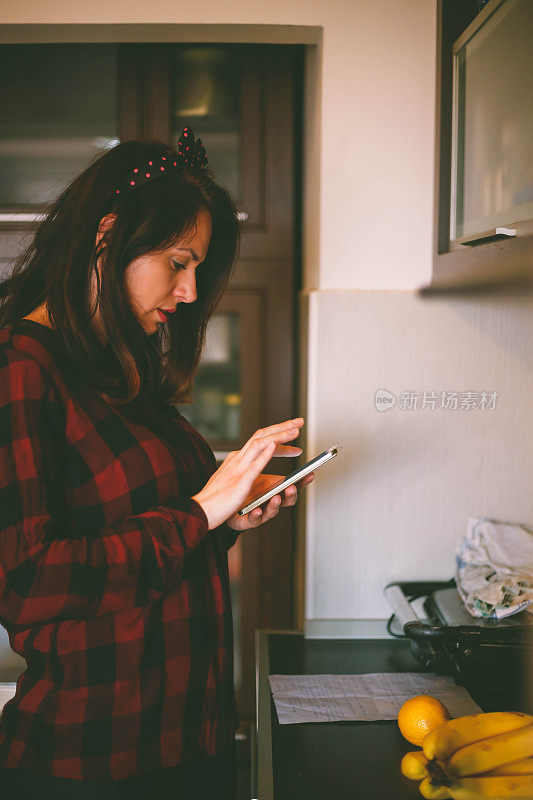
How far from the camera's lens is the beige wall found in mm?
1390

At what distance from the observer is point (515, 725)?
0.94 m

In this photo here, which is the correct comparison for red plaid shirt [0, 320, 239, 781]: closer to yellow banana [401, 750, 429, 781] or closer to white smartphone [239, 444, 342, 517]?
white smartphone [239, 444, 342, 517]

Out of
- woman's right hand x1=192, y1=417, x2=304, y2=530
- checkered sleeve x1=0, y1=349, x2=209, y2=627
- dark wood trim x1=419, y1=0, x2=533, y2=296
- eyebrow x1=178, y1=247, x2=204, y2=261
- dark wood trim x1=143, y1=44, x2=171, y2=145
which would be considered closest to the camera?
checkered sleeve x1=0, y1=349, x2=209, y2=627

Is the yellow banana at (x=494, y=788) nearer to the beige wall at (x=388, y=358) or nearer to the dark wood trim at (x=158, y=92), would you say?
the beige wall at (x=388, y=358)

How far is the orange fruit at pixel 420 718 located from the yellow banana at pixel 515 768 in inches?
4.3

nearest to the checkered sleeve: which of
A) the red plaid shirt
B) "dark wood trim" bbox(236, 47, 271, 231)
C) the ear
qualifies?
the red plaid shirt

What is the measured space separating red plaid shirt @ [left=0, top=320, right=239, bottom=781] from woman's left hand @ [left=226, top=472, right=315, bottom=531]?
0.48ft

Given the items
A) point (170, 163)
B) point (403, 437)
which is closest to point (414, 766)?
point (403, 437)

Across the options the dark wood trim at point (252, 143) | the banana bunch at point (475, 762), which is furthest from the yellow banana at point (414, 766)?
the dark wood trim at point (252, 143)

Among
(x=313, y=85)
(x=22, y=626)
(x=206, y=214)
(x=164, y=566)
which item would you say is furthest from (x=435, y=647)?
(x=313, y=85)

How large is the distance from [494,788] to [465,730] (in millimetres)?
107

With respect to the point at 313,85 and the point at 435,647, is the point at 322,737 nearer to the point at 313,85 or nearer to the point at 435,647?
the point at 435,647

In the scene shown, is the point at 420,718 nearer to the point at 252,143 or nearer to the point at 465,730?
the point at 465,730

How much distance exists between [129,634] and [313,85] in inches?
46.9
